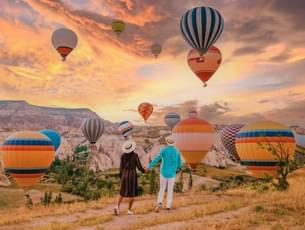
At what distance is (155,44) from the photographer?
6288cm

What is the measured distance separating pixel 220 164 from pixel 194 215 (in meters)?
105

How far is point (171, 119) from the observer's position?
248ft

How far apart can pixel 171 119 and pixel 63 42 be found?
34.3 metres

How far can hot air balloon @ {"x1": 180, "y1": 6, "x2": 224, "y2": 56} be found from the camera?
1388 inches

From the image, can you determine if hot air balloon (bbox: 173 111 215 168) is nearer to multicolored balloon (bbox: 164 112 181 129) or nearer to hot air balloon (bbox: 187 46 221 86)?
hot air balloon (bbox: 187 46 221 86)

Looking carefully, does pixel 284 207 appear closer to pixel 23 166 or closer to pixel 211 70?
pixel 23 166

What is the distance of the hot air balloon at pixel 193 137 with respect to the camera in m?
36.0

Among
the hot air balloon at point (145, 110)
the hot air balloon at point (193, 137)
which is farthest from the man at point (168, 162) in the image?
the hot air balloon at point (145, 110)

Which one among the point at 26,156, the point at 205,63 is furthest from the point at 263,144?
the point at 26,156

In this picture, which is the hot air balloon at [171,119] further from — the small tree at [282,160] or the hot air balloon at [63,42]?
the small tree at [282,160]

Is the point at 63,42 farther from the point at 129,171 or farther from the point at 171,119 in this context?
the point at 171,119

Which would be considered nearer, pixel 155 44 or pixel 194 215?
pixel 194 215

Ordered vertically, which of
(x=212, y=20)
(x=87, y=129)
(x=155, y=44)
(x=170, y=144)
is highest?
(x=155, y=44)

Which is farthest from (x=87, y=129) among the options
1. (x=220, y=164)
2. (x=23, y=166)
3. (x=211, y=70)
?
(x=220, y=164)
